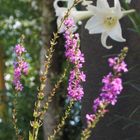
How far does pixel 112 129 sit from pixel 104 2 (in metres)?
0.78

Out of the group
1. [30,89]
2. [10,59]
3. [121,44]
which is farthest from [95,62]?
[10,59]

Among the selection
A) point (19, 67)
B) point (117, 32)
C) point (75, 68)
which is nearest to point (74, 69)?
point (75, 68)

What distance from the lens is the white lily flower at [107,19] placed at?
110 inches

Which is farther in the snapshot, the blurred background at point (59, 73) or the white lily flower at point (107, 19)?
the blurred background at point (59, 73)

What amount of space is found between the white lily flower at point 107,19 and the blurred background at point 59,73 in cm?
9

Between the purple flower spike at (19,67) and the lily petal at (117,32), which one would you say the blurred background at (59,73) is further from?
the purple flower spike at (19,67)

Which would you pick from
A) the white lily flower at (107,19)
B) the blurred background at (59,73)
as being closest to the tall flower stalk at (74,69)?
the white lily flower at (107,19)

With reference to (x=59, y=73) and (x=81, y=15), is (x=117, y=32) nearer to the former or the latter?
(x=81, y=15)

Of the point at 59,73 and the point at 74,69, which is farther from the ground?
the point at 74,69

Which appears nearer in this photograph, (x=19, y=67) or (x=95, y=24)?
(x=19, y=67)

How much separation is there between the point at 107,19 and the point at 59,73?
9.88 feet

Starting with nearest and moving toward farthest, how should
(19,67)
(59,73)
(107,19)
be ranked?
(19,67) < (107,19) < (59,73)

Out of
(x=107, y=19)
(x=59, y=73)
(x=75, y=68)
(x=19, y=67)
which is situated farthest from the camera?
(x=59, y=73)

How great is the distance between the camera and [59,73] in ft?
19.0
